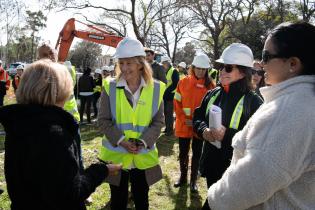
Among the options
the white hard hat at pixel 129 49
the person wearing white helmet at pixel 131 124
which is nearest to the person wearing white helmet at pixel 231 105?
the person wearing white helmet at pixel 131 124

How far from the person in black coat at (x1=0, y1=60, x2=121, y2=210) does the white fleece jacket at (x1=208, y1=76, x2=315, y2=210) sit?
0.80 m

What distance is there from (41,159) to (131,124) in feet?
5.20

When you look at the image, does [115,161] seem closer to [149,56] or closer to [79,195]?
[79,195]

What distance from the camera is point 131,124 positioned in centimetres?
331

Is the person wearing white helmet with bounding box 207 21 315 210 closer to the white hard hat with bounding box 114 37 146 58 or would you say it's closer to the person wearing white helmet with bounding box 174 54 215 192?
the white hard hat with bounding box 114 37 146 58

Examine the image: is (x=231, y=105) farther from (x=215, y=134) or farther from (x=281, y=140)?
(x=281, y=140)

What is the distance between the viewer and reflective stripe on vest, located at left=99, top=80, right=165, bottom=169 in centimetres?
330

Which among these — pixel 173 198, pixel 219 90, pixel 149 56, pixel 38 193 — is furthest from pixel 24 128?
pixel 149 56

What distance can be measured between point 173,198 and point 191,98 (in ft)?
5.08

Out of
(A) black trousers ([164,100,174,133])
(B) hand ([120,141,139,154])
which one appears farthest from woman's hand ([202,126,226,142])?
(A) black trousers ([164,100,174,133])

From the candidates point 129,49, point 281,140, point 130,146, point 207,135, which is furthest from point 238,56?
point 281,140

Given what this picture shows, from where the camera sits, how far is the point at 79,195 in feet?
6.24

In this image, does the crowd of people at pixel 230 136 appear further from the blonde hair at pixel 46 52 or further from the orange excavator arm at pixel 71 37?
the orange excavator arm at pixel 71 37

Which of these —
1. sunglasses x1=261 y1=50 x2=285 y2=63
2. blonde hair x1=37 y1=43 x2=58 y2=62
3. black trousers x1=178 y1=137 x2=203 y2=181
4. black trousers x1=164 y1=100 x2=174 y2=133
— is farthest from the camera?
black trousers x1=164 y1=100 x2=174 y2=133
